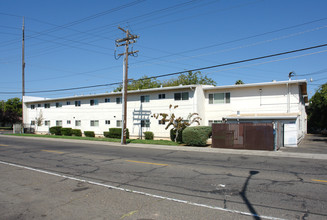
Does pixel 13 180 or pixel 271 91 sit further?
pixel 271 91

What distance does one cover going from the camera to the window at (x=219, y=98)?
26.3 m

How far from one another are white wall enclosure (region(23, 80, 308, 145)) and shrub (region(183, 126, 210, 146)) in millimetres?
3779

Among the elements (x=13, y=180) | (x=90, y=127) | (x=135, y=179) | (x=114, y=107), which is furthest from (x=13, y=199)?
(x=90, y=127)

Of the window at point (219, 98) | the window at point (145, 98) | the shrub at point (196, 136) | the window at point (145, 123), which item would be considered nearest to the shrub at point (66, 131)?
the window at point (145, 123)

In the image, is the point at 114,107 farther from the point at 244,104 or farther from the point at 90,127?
the point at 244,104

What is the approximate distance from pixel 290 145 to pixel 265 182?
14910 millimetres

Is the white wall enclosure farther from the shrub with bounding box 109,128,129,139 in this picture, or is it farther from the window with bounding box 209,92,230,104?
the shrub with bounding box 109,128,129,139

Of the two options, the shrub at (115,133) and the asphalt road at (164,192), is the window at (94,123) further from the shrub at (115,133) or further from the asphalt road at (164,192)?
the asphalt road at (164,192)

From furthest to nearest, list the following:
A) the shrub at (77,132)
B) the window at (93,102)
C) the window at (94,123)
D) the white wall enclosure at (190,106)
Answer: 1. the shrub at (77,132)
2. the window at (93,102)
3. the window at (94,123)
4. the white wall enclosure at (190,106)

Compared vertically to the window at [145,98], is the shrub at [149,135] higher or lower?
lower

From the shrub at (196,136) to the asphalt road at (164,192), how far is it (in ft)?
32.3

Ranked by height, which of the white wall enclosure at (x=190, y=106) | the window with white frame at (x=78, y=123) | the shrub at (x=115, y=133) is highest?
the white wall enclosure at (x=190, y=106)

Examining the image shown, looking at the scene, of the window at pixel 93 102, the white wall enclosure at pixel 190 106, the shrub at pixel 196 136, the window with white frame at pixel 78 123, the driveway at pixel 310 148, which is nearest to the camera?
the driveway at pixel 310 148

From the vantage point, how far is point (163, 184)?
7.90 metres
